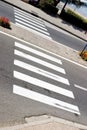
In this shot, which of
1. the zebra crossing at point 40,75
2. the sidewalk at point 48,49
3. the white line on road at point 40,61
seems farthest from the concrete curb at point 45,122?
the white line on road at point 40,61

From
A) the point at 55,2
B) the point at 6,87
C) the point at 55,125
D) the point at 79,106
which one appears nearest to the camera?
the point at 55,125

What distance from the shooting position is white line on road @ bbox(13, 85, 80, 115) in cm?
1245

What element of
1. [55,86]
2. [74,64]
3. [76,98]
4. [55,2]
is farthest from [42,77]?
[55,2]

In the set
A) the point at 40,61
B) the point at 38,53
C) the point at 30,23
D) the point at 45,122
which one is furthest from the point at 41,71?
the point at 30,23

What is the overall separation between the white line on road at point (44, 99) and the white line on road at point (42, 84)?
2.73ft

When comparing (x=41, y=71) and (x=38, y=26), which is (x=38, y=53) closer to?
(x=41, y=71)

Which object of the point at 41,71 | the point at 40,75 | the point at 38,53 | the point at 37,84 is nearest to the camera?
the point at 37,84

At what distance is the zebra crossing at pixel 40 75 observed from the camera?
13.0m

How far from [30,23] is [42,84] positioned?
440 inches

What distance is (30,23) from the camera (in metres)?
24.3

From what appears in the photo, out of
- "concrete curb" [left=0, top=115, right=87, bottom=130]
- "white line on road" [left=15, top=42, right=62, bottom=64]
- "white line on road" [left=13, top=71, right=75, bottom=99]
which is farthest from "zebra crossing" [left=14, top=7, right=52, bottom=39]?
"concrete curb" [left=0, top=115, right=87, bottom=130]

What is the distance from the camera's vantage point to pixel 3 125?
9.80 m

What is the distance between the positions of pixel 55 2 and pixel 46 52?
52.0 ft

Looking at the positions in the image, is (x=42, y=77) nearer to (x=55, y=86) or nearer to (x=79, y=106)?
(x=55, y=86)
